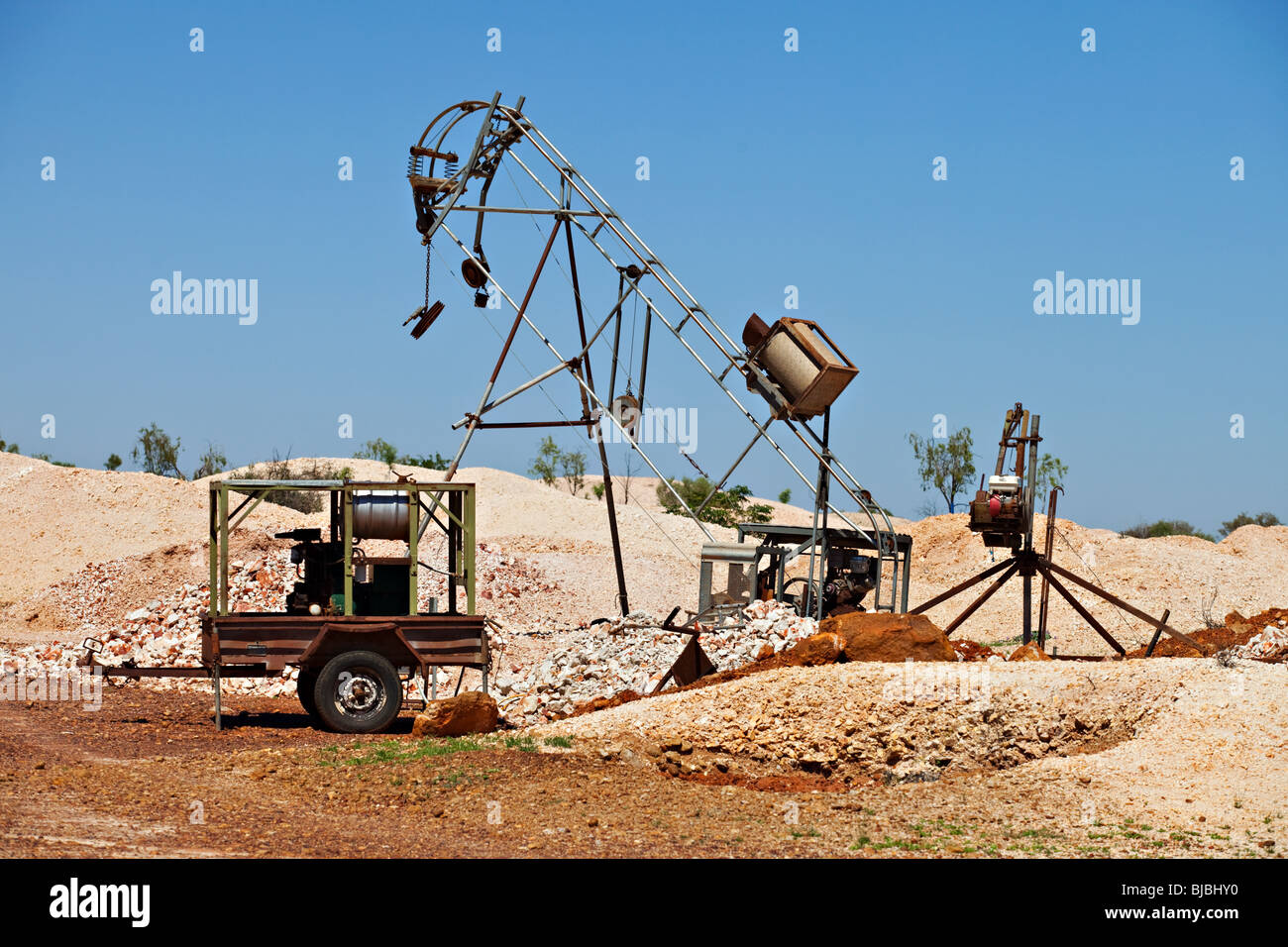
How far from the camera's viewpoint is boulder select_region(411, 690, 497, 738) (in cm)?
1273

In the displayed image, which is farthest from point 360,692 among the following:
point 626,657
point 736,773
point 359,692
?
point 736,773

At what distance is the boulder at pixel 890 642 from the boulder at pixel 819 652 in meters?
0.07

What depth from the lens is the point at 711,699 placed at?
1252cm

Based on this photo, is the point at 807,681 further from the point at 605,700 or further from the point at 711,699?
the point at 605,700

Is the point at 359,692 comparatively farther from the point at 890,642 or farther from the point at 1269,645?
the point at 1269,645

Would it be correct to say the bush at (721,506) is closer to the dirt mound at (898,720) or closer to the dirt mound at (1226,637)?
the dirt mound at (1226,637)

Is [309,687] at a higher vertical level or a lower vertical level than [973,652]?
lower

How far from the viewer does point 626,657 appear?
1524cm

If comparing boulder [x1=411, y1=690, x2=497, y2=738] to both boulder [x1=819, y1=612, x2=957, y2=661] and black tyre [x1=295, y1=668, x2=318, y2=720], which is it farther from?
boulder [x1=819, y1=612, x2=957, y2=661]

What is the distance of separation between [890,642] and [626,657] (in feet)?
10.3

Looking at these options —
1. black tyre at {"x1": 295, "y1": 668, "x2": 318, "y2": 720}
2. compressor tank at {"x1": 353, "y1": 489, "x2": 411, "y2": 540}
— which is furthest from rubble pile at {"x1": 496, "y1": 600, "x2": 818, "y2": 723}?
compressor tank at {"x1": 353, "y1": 489, "x2": 411, "y2": 540}

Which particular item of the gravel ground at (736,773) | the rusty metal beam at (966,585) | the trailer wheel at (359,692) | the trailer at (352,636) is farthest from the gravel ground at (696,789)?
the rusty metal beam at (966,585)

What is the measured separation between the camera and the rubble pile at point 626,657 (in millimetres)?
14438

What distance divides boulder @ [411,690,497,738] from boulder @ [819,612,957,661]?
3878mm
